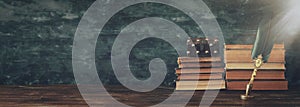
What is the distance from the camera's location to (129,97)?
2766 millimetres

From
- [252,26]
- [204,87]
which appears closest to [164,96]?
[204,87]

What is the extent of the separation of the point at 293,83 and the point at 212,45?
0.90 meters

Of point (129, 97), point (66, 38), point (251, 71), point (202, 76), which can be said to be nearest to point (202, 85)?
point (202, 76)

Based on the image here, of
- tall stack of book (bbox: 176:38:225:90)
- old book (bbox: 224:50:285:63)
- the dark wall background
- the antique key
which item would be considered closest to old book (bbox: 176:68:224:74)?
tall stack of book (bbox: 176:38:225:90)

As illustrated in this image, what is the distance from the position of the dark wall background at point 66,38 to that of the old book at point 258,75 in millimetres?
540

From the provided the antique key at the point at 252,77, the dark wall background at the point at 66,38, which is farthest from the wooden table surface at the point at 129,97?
the dark wall background at the point at 66,38

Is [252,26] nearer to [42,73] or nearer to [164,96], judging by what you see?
[164,96]

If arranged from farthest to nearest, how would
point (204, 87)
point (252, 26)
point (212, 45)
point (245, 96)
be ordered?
point (252, 26)
point (212, 45)
point (204, 87)
point (245, 96)

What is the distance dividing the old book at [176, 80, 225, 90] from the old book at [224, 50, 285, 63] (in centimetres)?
20

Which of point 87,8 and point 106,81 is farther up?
point 87,8

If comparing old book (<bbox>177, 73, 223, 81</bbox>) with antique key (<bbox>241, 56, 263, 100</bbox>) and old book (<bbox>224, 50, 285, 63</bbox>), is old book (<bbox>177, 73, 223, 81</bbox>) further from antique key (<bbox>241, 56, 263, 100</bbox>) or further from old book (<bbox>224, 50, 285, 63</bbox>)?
antique key (<bbox>241, 56, 263, 100</bbox>)

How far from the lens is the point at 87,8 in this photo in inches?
137

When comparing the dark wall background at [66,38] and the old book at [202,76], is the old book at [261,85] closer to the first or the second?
the old book at [202,76]

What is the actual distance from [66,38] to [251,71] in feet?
5.77
